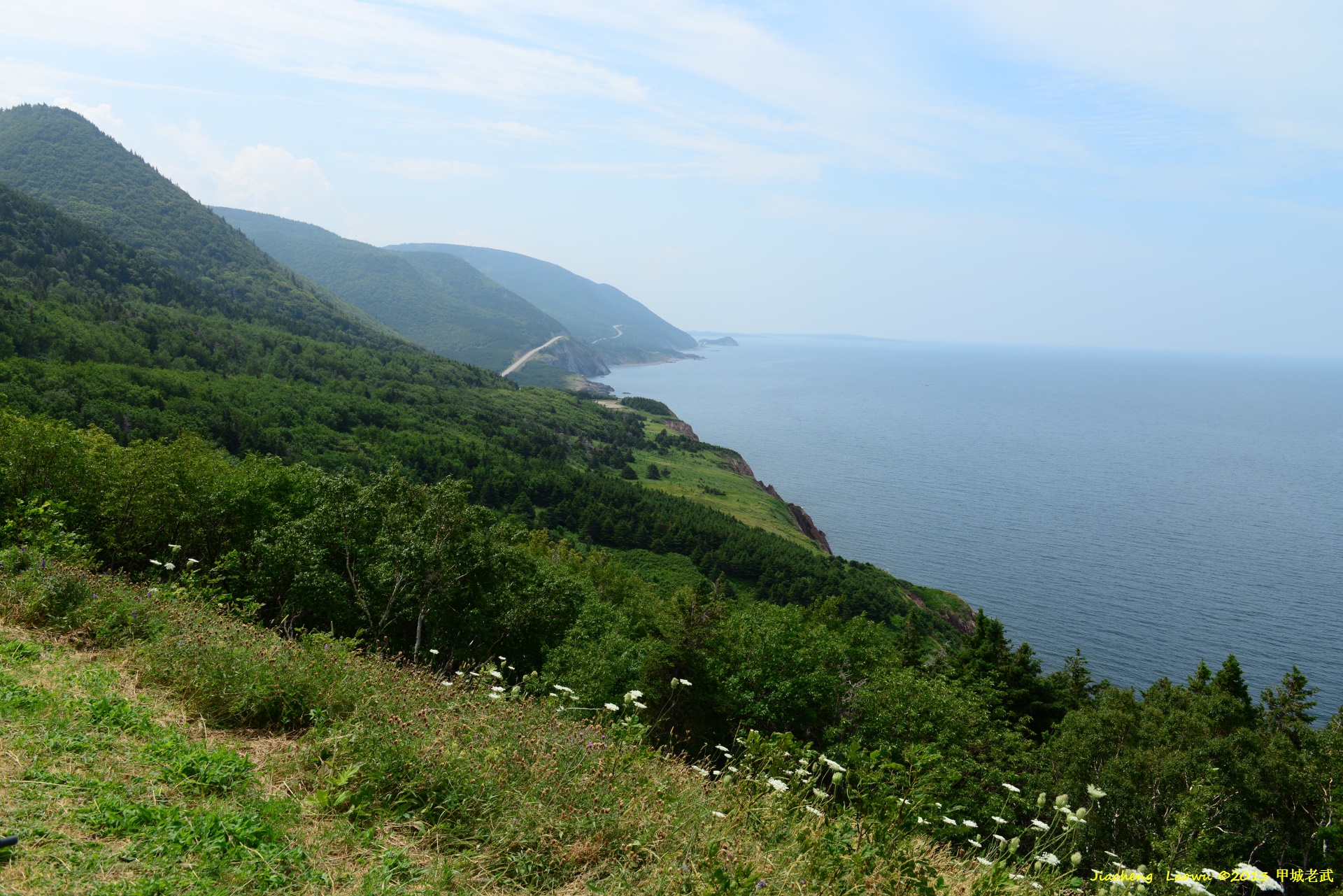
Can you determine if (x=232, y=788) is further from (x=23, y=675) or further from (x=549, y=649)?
(x=549, y=649)

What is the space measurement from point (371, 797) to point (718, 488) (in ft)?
446

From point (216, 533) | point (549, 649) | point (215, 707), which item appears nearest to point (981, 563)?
point (549, 649)

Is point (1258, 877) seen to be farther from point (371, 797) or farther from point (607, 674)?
point (607, 674)

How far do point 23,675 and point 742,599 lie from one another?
76892 millimetres

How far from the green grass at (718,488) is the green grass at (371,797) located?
336 ft

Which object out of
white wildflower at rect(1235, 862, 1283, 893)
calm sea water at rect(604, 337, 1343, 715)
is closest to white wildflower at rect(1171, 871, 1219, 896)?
white wildflower at rect(1235, 862, 1283, 893)

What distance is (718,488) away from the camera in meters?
142

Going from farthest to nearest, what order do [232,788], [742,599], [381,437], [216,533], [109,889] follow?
[381,437]
[742,599]
[216,533]
[232,788]
[109,889]

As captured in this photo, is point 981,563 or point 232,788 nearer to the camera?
point 232,788

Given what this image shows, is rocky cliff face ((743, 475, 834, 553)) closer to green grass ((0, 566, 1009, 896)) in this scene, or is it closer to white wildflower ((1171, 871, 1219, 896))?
green grass ((0, 566, 1009, 896))

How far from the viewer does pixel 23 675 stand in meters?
8.30

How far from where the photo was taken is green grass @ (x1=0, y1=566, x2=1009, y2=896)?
556 centimetres

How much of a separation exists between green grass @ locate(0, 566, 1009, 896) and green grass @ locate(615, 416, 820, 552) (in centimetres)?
10248

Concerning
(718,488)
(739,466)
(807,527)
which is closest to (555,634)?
(807,527)
